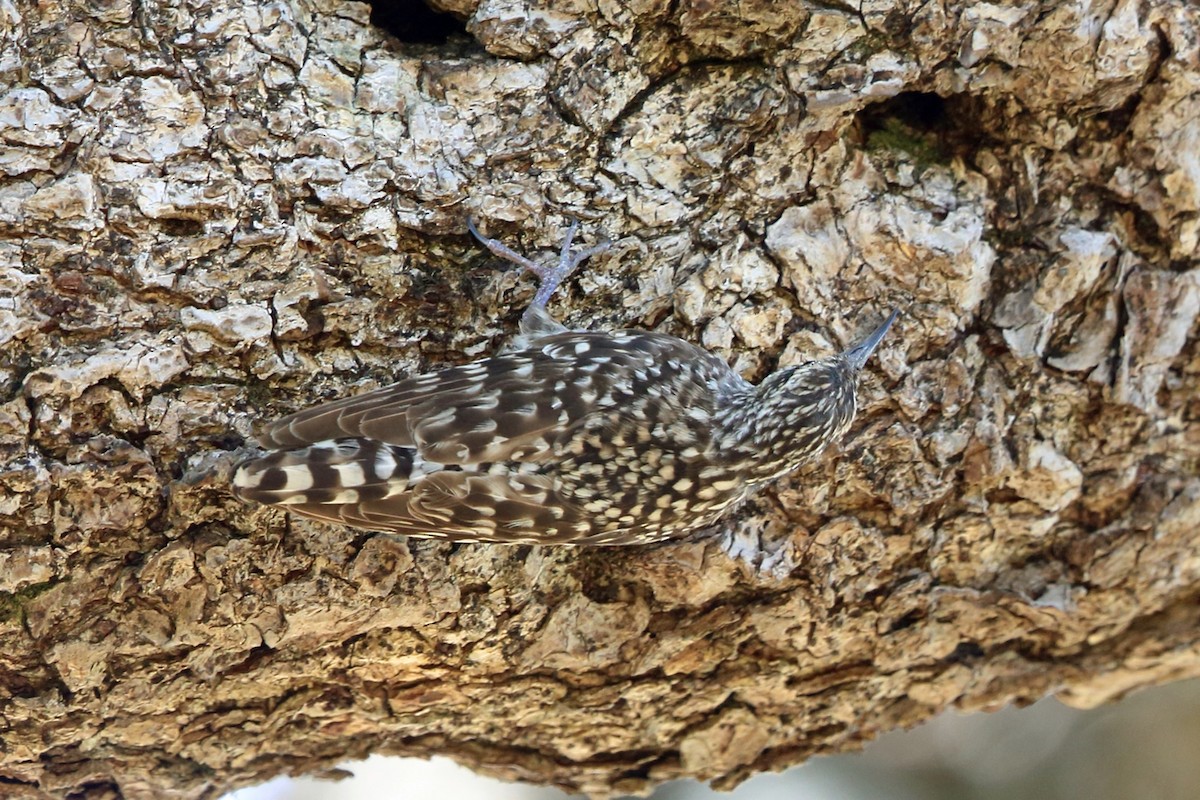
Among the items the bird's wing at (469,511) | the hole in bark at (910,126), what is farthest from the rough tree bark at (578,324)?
the bird's wing at (469,511)

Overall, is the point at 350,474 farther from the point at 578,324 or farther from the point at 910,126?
the point at 910,126

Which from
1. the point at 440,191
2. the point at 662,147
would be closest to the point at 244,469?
the point at 440,191

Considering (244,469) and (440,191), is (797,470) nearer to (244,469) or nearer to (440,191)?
(440,191)

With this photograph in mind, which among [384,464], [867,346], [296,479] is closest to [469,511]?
[384,464]

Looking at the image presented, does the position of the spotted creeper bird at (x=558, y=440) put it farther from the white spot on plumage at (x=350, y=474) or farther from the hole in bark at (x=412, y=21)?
the hole in bark at (x=412, y=21)

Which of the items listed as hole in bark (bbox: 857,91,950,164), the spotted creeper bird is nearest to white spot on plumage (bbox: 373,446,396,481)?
the spotted creeper bird

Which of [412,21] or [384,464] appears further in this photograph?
[412,21]

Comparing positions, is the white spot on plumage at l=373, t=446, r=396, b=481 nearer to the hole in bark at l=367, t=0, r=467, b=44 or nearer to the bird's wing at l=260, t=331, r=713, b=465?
the bird's wing at l=260, t=331, r=713, b=465
